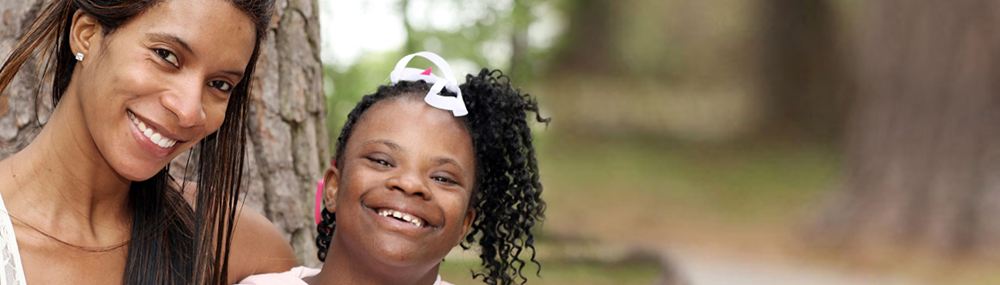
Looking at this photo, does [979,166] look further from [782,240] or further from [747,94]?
[747,94]

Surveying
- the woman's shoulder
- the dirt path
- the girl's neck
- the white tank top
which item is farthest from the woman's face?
the dirt path

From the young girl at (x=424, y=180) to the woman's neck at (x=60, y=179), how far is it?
0.49m

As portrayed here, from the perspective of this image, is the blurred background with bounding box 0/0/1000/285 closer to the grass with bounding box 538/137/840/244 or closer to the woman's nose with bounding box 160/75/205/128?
the grass with bounding box 538/137/840/244

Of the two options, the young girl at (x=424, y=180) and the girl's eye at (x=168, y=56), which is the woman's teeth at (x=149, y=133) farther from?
the young girl at (x=424, y=180)

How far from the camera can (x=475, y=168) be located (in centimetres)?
251

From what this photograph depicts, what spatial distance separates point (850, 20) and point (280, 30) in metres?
11.0

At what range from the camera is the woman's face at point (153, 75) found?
1794 millimetres

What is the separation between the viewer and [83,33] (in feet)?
6.16

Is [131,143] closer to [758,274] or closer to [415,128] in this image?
[415,128]

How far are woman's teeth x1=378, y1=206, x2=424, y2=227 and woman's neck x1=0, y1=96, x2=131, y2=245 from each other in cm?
67

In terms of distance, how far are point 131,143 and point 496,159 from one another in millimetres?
1103

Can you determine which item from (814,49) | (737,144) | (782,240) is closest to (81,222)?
(782,240)

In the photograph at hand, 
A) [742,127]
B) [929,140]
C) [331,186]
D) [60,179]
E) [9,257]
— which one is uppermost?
[742,127]

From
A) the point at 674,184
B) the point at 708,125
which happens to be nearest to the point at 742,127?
the point at 708,125
